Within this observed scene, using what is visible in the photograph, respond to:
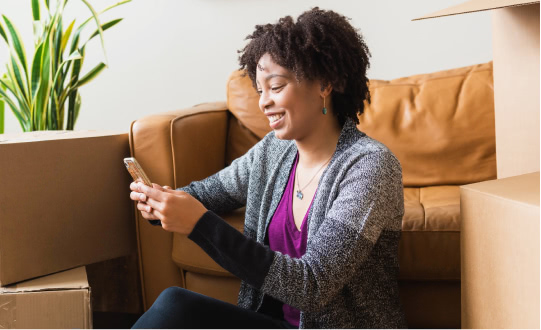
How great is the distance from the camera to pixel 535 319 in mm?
762

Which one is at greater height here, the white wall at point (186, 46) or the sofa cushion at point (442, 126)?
the white wall at point (186, 46)

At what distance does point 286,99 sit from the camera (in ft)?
3.85

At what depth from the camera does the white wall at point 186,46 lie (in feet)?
8.14

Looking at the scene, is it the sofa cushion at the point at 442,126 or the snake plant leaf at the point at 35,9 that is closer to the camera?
the sofa cushion at the point at 442,126

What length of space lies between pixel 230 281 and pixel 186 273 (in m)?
0.13

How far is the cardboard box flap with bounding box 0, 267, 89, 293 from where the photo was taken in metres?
1.30

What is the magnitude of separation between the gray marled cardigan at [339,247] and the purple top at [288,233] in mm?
15

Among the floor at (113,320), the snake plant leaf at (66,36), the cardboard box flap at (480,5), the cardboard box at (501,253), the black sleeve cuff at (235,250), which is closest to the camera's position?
the cardboard box at (501,253)

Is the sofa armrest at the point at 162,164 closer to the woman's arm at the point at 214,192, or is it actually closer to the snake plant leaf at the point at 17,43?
the woman's arm at the point at 214,192

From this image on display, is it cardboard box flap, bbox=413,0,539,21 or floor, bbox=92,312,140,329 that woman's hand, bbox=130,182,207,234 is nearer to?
cardboard box flap, bbox=413,0,539,21

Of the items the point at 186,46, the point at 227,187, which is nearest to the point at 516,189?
the point at 227,187

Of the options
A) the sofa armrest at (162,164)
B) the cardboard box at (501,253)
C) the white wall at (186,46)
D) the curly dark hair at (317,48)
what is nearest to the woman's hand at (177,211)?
the curly dark hair at (317,48)

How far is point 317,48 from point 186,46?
4.95ft

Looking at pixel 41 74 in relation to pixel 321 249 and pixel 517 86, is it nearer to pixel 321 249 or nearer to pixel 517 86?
pixel 321 249
